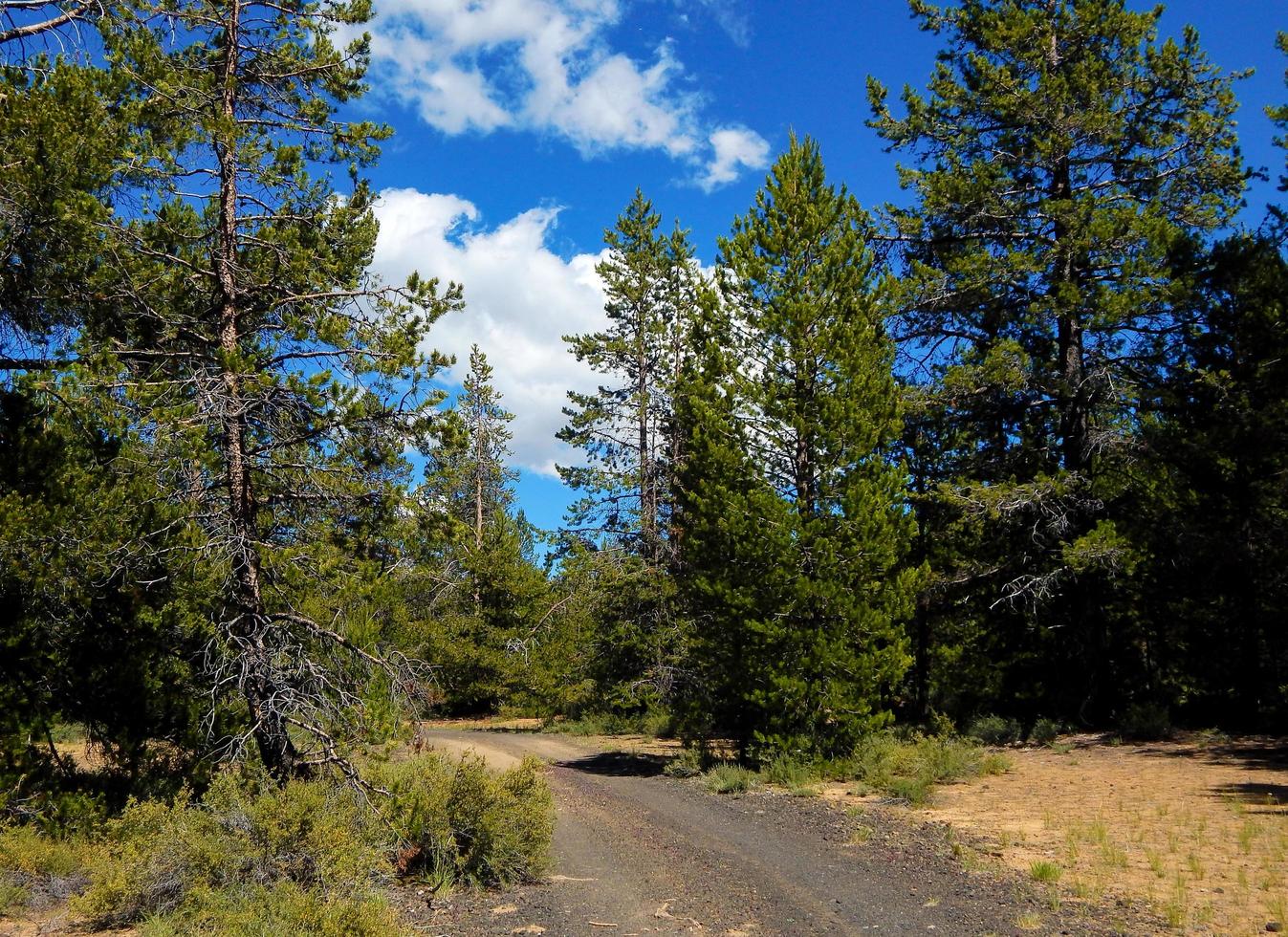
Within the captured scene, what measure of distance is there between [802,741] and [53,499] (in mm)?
10953

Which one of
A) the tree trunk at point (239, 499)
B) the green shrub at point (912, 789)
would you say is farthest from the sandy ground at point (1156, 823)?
the tree trunk at point (239, 499)

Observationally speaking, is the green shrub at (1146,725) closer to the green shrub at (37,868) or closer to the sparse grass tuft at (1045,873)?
the sparse grass tuft at (1045,873)

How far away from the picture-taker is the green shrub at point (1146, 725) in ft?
51.8

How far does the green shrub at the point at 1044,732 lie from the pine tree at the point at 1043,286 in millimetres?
1383

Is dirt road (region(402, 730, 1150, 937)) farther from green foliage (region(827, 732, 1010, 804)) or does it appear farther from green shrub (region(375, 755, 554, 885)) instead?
green foliage (region(827, 732, 1010, 804))

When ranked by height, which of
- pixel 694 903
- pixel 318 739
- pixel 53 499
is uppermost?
pixel 53 499

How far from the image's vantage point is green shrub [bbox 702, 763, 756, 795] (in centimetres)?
1361

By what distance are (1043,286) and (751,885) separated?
14.7 m

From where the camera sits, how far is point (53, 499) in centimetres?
910

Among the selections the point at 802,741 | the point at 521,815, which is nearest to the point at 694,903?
the point at 521,815

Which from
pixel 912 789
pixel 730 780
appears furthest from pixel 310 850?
pixel 912 789

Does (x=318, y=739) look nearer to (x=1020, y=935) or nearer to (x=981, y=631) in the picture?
(x=1020, y=935)

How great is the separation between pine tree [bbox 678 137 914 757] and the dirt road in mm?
2520

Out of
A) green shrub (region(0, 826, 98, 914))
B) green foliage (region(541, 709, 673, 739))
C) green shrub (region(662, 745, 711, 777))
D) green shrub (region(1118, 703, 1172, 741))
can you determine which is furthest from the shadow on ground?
green shrub (region(0, 826, 98, 914))
